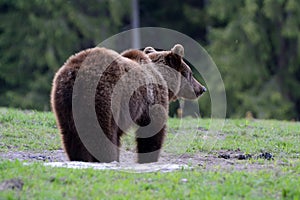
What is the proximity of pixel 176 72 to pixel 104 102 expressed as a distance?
2.12 meters

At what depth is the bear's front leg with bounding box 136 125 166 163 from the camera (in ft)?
31.0

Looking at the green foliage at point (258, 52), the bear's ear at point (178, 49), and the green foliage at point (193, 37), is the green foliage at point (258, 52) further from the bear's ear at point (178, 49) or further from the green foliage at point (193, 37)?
the bear's ear at point (178, 49)

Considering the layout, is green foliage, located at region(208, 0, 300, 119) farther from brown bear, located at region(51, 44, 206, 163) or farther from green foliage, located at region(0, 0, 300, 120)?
brown bear, located at region(51, 44, 206, 163)

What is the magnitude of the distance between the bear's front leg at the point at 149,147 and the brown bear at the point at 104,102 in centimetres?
2

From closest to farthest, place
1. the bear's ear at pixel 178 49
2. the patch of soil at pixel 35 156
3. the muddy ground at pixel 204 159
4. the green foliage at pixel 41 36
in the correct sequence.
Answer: the muddy ground at pixel 204 159 < the patch of soil at pixel 35 156 < the bear's ear at pixel 178 49 < the green foliage at pixel 41 36

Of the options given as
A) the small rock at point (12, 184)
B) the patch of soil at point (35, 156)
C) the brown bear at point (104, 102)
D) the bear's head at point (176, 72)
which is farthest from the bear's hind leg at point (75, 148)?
the bear's head at point (176, 72)

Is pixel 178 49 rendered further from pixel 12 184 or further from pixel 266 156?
pixel 12 184

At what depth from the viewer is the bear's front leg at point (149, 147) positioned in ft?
31.0

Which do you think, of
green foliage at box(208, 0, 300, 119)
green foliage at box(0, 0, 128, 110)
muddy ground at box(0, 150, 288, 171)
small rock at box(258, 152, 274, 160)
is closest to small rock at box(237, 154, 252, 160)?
muddy ground at box(0, 150, 288, 171)

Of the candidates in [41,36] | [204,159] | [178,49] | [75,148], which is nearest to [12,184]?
[75,148]

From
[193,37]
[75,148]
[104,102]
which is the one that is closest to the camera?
[104,102]

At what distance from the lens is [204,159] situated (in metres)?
9.71

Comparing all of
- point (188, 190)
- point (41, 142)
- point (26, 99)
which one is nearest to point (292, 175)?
point (188, 190)

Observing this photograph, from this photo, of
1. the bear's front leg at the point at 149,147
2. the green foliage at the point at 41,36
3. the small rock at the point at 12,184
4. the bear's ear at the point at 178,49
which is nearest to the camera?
the small rock at the point at 12,184
